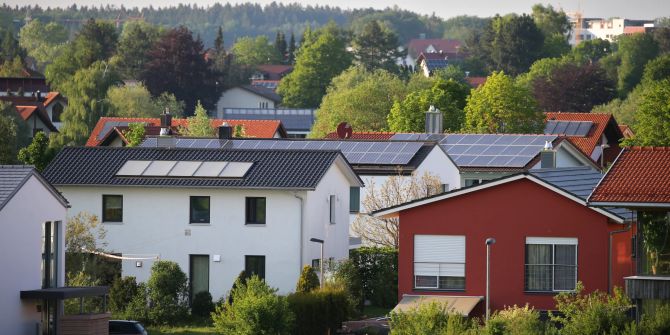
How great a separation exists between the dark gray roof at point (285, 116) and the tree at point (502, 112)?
146 feet

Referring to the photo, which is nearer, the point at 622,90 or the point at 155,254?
the point at 155,254

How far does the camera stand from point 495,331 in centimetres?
3878

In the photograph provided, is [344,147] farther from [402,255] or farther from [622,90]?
[622,90]

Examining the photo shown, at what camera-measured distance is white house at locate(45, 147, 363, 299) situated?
5381 centimetres

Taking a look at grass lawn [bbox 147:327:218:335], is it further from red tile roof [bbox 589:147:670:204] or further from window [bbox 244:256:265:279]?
red tile roof [bbox 589:147:670:204]

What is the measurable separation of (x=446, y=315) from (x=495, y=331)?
111cm

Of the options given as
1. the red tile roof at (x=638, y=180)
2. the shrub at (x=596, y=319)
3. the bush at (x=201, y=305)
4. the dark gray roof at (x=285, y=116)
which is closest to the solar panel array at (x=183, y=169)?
the bush at (x=201, y=305)

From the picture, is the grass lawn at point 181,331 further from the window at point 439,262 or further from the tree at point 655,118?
the tree at point 655,118

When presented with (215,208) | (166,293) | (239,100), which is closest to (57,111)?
(239,100)

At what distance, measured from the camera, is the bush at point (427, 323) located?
37.3 m

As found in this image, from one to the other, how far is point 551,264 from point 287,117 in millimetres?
109040

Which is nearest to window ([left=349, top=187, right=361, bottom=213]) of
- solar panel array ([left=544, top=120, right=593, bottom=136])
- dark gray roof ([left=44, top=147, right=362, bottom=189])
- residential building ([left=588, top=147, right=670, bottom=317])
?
dark gray roof ([left=44, top=147, right=362, bottom=189])

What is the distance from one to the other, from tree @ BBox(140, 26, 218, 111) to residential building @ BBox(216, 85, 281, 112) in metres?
9.79

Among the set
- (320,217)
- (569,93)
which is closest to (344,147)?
(320,217)
